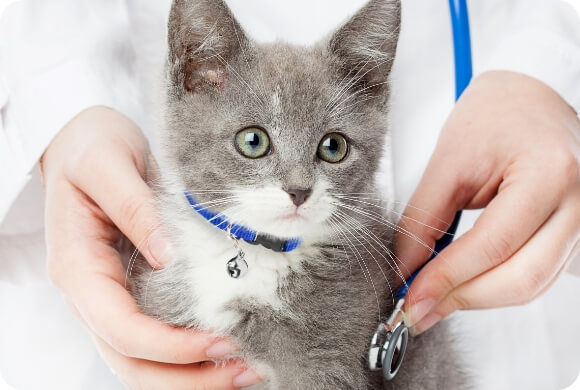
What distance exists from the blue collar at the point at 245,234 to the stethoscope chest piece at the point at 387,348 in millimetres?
A: 260

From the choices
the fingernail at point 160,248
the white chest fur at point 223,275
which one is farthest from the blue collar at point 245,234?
the fingernail at point 160,248

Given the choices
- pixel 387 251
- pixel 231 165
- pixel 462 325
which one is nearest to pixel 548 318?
pixel 462 325

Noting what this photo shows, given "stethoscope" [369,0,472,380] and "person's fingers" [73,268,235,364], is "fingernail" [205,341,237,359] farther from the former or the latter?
"stethoscope" [369,0,472,380]

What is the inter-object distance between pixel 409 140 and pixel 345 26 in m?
0.69

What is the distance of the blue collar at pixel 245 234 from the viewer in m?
1.36

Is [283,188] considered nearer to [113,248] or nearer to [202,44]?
[202,44]

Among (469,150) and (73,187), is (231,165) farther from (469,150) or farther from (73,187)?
(469,150)

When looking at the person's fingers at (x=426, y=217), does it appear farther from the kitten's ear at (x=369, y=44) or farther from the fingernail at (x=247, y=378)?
the fingernail at (x=247, y=378)

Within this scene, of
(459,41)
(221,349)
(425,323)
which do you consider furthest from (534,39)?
(221,349)

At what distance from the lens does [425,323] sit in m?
1.52

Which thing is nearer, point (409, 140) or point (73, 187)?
point (73, 187)

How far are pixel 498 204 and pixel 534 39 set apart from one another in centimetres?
58

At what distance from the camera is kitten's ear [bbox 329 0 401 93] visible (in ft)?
4.58

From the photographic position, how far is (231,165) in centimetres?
131
